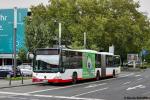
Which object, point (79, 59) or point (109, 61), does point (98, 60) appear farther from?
point (79, 59)

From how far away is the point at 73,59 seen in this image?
111 feet

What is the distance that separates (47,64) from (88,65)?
22.8 feet

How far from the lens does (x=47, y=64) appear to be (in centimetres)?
3142

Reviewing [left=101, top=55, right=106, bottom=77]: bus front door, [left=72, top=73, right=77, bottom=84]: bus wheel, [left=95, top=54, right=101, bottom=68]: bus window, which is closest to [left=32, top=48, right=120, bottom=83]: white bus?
[left=72, top=73, right=77, bottom=84]: bus wheel

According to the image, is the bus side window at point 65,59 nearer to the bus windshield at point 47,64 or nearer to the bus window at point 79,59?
the bus windshield at point 47,64

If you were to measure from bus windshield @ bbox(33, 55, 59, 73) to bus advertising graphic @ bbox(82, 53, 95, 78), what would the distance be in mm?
5250

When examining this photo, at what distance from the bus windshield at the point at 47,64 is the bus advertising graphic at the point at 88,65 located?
17.2ft

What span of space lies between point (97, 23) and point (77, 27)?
3.23 metres

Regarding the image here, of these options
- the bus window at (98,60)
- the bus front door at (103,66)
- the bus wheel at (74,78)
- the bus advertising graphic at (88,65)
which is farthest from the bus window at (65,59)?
the bus front door at (103,66)

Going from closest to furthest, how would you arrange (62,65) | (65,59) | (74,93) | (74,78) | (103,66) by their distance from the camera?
(74,93)
(62,65)
(65,59)
(74,78)
(103,66)

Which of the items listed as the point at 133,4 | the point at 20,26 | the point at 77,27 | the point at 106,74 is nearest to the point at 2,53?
the point at 20,26

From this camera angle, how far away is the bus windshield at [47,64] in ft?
103

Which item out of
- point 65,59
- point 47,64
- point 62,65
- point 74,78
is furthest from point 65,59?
point 74,78

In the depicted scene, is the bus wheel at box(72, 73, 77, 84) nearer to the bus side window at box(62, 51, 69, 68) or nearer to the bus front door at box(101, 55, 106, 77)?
the bus side window at box(62, 51, 69, 68)
